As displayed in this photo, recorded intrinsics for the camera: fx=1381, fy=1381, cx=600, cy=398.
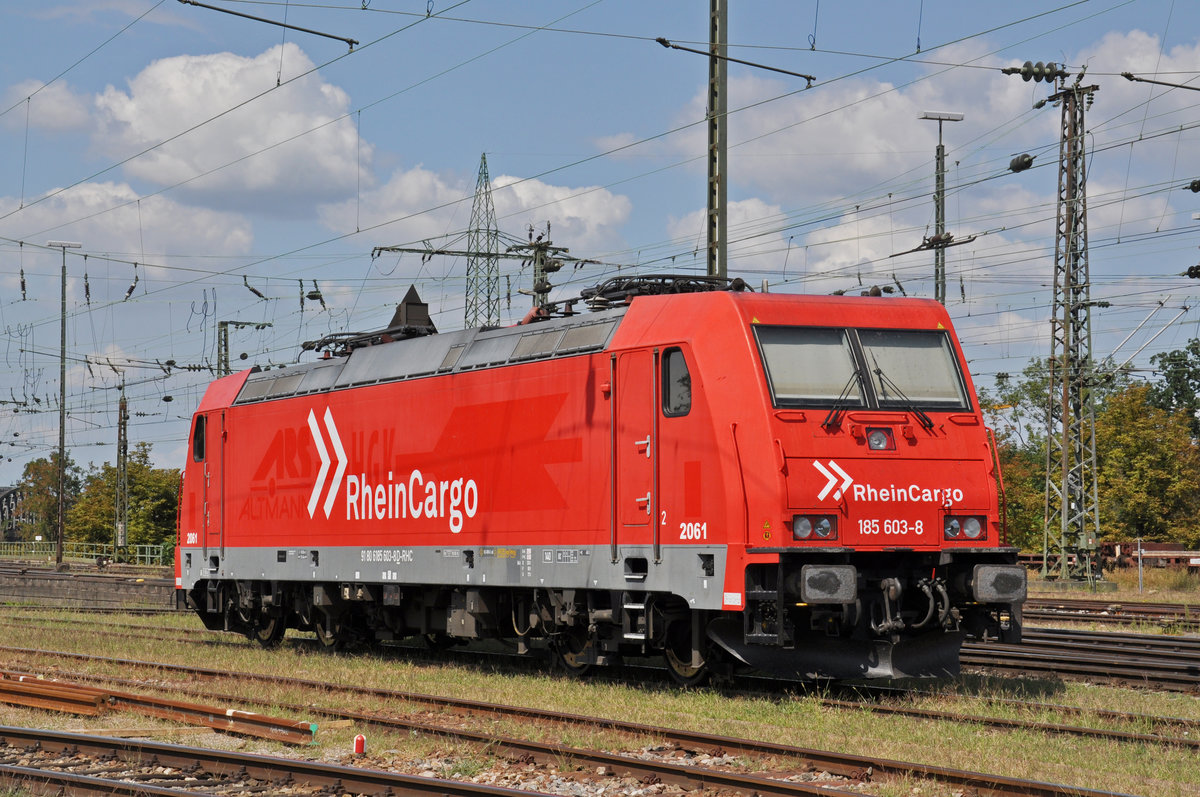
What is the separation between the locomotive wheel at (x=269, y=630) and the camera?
70.7 feet

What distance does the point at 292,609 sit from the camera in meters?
21.1

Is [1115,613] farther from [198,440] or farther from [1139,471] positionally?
[1139,471]

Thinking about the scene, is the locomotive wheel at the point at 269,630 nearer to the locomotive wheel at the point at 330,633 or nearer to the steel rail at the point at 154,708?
the locomotive wheel at the point at 330,633

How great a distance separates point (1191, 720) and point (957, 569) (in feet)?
8.93

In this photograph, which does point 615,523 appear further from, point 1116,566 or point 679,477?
point 1116,566

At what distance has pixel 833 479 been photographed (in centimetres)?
1309

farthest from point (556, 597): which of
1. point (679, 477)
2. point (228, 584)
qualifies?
point (228, 584)

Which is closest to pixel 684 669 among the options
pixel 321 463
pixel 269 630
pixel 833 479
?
pixel 833 479

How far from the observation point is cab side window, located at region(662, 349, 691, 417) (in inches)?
544

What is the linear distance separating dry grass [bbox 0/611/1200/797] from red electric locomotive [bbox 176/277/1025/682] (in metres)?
0.69

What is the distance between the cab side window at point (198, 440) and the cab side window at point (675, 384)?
39.1 ft

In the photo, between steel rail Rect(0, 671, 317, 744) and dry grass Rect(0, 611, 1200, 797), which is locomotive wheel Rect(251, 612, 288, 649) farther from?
steel rail Rect(0, 671, 317, 744)

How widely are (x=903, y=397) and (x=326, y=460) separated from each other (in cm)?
911

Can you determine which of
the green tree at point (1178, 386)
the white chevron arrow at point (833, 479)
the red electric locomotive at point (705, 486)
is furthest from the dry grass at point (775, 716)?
the green tree at point (1178, 386)
